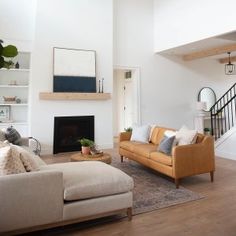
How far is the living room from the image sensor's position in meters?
5.99

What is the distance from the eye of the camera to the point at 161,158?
4055 millimetres

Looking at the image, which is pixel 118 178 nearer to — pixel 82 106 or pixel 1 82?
pixel 82 106

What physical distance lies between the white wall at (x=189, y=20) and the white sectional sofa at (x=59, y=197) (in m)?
4.39

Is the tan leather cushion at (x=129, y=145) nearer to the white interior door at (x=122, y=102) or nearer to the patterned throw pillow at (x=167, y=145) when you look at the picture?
the patterned throw pillow at (x=167, y=145)

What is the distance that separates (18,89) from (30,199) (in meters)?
4.64

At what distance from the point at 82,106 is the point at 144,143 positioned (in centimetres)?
228

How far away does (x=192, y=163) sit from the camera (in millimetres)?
3947

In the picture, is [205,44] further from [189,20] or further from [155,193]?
[155,193]

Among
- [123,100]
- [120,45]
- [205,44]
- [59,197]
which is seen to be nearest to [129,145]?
[59,197]

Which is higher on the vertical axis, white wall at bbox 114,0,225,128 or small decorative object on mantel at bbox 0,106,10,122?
white wall at bbox 114,0,225,128

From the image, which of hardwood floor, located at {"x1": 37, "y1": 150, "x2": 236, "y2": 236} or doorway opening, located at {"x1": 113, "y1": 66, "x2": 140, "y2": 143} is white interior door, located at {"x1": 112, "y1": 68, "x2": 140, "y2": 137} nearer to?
doorway opening, located at {"x1": 113, "y1": 66, "x2": 140, "y2": 143}

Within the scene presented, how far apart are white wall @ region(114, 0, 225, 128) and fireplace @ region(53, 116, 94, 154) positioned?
1850 millimetres

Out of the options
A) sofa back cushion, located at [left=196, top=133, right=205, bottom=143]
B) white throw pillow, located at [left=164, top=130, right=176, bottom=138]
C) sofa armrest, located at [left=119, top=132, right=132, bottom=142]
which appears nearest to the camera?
sofa back cushion, located at [left=196, top=133, right=205, bottom=143]

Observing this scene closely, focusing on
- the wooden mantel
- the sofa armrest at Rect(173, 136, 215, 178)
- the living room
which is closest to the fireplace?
the living room
